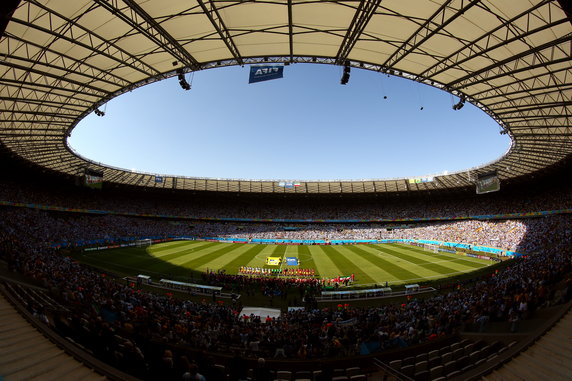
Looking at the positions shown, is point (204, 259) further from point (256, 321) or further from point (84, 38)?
point (84, 38)

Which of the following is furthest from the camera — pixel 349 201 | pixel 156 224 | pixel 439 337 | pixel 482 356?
pixel 349 201

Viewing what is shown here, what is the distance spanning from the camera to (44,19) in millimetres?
11523

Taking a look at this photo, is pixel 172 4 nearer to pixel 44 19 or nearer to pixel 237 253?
pixel 44 19

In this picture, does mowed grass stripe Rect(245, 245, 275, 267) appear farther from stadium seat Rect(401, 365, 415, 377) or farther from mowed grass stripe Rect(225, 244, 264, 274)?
stadium seat Rect(401, 365, 415, 377)

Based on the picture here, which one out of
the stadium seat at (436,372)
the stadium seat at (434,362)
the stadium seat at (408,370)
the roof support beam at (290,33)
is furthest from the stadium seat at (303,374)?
the roof support beam at (290,33)

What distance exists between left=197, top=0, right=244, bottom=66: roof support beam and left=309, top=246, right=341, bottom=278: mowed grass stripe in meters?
21.6

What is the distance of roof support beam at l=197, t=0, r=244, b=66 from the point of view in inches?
450

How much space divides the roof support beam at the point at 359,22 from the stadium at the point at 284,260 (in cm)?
15

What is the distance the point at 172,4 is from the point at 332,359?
1481 cm

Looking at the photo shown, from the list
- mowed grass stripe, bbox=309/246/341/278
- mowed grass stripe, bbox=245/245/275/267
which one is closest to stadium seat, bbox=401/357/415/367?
mowed grass stripe, bbox=309/246/341/278

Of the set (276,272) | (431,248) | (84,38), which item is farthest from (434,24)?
(431,248)

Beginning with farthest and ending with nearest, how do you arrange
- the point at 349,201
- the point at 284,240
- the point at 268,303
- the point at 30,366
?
the point at 349,201
the point at 284,240
the point at 268,303
the point at 30,366

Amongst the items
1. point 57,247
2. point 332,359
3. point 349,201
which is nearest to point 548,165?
point 349,201

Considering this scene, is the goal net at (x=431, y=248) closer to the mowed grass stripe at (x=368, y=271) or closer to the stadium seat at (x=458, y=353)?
the mowed grass stripe at (x=368, y=271)
